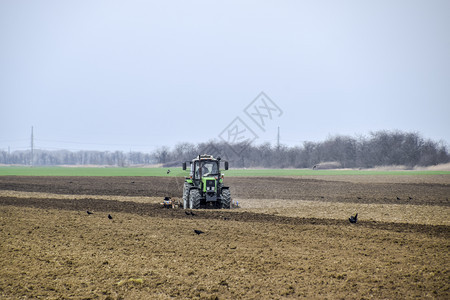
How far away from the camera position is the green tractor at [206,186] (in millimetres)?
18812

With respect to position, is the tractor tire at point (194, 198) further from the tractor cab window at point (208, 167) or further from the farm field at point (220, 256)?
the farm field at point (220, 256)

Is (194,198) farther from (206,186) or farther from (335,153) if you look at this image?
(335,153)

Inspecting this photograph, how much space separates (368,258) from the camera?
998 centimetres

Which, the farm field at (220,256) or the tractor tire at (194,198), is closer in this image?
the farm field at (220,256)

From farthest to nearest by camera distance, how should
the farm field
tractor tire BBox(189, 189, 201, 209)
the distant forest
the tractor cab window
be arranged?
the distant forest, the tractor cab window, tractor tire BBox(189, 189, 201, 209), the farm field

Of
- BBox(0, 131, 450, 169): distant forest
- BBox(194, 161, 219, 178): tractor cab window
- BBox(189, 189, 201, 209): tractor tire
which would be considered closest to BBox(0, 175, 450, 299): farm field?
BBox(189, 189, 201, 209): tractor tire

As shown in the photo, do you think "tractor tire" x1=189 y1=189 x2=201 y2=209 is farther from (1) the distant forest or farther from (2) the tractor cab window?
(1) the distant forest

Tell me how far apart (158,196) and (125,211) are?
8.52 metres

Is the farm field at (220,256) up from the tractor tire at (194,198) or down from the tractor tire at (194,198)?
down

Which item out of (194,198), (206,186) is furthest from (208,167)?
(194,198)

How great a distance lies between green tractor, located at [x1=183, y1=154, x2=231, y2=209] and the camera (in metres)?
18.8

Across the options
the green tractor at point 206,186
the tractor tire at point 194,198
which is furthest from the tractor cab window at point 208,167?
the tractor tire at point 194,198

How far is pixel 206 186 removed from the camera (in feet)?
61.9

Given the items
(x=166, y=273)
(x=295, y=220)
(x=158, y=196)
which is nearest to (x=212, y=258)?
(x=166, y=273)
